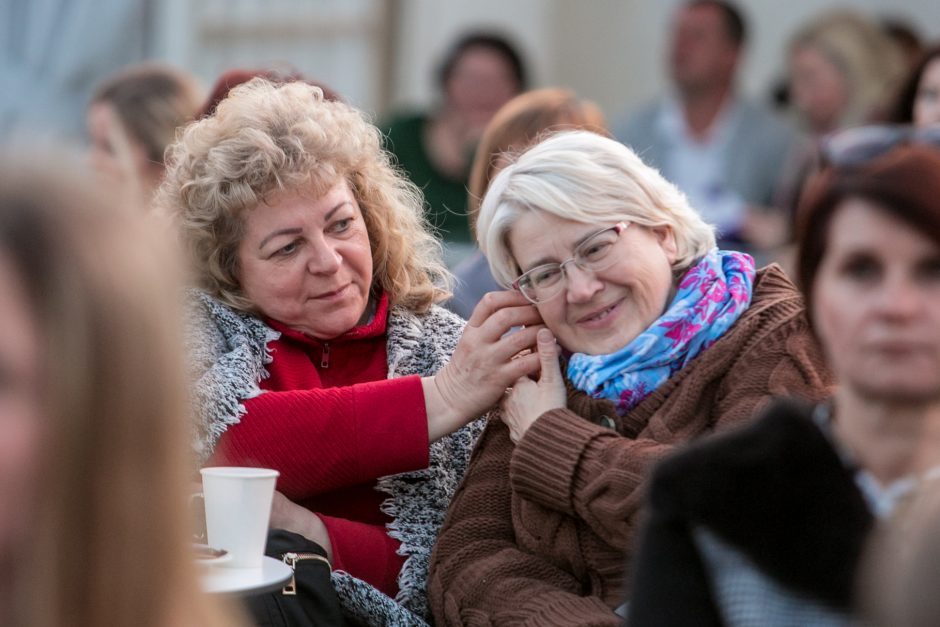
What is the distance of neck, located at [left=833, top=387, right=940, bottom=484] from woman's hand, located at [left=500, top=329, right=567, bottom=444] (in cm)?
98

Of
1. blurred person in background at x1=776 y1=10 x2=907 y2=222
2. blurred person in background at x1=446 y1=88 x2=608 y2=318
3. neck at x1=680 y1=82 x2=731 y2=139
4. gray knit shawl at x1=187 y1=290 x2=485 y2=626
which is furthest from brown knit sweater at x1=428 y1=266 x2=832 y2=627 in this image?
blurred person in background at x1=776 y1=10 x2=907 y2=222

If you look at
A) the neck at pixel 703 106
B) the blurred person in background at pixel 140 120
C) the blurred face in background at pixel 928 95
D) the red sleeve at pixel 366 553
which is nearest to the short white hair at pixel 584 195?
the red sleeve at pixel 366 553

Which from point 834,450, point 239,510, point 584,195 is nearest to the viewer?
point 834,450

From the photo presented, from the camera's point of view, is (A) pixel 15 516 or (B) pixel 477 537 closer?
(A) pixel 15 516

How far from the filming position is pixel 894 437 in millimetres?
1960

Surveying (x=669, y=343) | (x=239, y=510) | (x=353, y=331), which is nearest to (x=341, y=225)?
(x=353, y=331)

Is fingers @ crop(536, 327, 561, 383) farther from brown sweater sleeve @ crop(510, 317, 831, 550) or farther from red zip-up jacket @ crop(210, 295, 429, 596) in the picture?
red zip-up jacket @ crop(210, 295, 429, 596)

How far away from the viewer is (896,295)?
6.33 feet

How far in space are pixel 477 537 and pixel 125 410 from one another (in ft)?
5.75

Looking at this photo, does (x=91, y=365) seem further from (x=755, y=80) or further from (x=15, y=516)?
(x=755, y=80)

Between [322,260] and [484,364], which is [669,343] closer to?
[484,364]

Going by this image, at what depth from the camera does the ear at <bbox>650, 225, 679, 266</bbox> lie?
117 inches

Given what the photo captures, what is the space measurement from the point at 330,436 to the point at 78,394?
179 centimetres

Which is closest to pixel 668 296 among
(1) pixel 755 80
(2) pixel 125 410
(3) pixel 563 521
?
(3) pixel 563 521
